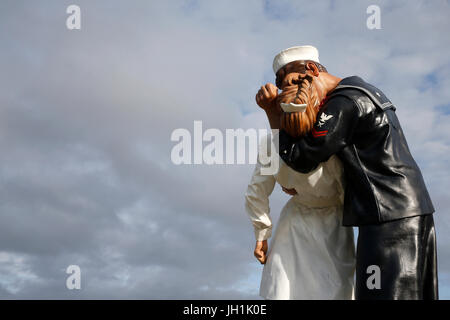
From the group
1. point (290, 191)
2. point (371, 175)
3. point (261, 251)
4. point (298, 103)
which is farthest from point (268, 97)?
point (261, 251)

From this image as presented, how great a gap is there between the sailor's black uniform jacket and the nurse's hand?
2.79 ft

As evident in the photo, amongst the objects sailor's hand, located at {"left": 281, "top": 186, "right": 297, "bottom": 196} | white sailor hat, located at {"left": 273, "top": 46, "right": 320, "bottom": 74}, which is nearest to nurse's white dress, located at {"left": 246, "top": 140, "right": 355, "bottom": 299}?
sailor's hand, located at {"left": 281, "top": 186, "right": 297, "bottom": 196}

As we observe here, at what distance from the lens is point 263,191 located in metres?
4.96

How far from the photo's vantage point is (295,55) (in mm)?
4953

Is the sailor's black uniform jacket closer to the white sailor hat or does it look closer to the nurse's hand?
the white sailor hat

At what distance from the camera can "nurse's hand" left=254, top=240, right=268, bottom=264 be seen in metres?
5.00

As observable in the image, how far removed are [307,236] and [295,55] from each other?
5.23 ft

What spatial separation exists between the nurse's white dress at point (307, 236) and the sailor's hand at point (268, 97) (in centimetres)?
46

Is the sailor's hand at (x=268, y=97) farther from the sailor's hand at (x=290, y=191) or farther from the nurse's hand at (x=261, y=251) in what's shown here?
the nurse's hand at (x=261, y=251)

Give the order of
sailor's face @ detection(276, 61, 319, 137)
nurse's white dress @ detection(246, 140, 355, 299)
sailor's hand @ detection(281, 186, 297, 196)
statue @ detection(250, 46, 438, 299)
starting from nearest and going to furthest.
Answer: statue @ detection(250, 46, 438, 299)
sailor's face @ detection(276, 61, 319, 137)
nurse's white dress @ detection(246, 140, 355, 299)
sailor's hand @ detection(281, 186, 297, 196)

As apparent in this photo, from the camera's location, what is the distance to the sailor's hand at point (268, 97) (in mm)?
4754

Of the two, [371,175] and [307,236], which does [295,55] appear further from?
[307,236]

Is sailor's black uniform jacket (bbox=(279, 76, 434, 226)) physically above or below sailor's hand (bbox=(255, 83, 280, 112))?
below
